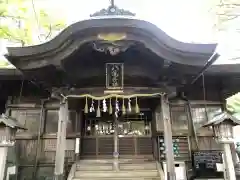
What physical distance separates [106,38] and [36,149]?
435 centimetres

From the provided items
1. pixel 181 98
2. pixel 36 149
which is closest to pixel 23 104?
pixel 36 149

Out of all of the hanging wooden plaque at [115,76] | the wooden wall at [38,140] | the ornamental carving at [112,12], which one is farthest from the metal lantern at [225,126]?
the wooden wall at [38,140]

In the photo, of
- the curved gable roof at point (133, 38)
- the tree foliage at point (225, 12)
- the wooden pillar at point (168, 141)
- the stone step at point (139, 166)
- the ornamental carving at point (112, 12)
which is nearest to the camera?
the curved gable roof at point (133, 38)

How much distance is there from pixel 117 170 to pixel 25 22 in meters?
8.79

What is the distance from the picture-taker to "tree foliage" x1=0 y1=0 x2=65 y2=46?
965cm

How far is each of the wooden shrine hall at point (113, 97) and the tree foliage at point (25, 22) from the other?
348 centimetres

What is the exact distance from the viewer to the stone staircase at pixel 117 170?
20.7 ft

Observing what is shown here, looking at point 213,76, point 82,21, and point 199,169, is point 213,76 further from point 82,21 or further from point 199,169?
point 82,21

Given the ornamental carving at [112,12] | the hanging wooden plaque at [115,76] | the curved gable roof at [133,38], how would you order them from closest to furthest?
the curved gable roof at [133,38], the ornamental carving at [112,12], the hanging wooden plaque at [115,76]

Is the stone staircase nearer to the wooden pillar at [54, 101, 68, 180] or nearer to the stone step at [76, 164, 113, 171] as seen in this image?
the stone step at [76, 164, 113, 171]

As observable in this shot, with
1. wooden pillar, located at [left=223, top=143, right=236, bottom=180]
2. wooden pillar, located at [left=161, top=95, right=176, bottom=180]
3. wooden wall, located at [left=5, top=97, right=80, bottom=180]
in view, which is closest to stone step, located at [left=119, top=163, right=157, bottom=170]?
wooden pillar, located at [left=161, top=95, right=176, bottom=180]

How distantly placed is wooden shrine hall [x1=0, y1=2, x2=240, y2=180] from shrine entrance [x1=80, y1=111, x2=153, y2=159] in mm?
31

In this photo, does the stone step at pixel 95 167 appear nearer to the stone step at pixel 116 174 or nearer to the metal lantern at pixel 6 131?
the stone step at pixel 116 174

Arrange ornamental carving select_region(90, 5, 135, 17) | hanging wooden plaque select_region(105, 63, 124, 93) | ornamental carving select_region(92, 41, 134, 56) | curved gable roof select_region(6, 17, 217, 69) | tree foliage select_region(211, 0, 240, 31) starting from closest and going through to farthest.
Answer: curved gable roof select_region(6, 17, 217, 69), ornamental carving select_region(92, 41, 134, 56), ornamental carving select_region(90, 5, 135, 17), hanging wooden plaque select_region(105, 63, 124, 93), tree foliage select_region(211, 0, 240, 31)
